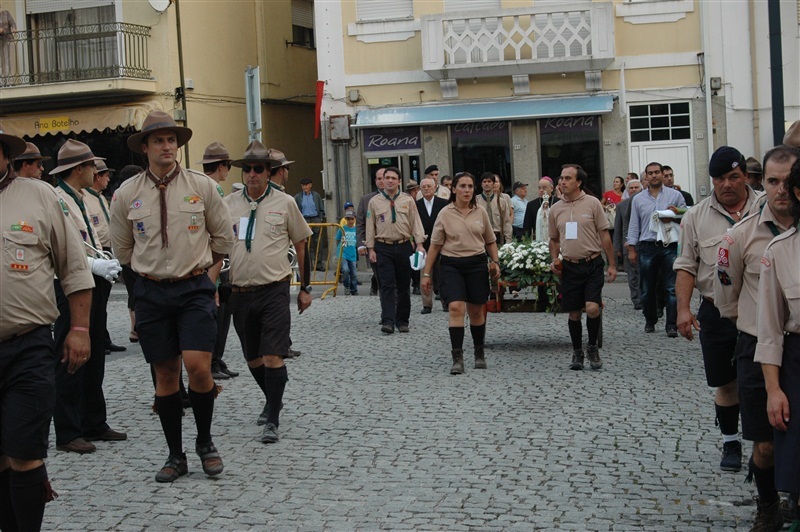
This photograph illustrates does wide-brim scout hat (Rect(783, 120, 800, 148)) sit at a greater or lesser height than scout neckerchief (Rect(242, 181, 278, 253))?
greater

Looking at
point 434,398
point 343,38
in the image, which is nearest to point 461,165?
point 343,38

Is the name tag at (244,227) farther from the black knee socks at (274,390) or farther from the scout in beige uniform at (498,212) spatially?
the scout in beige uniform at (498,212)

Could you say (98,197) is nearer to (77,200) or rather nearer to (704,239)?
(77,200)

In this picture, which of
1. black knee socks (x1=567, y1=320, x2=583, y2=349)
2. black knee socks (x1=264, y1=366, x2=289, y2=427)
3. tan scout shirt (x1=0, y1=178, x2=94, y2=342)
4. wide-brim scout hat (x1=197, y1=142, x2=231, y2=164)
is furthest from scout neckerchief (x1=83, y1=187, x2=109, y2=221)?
tan scout shirt (x1=0, y1=178, x2=94, y2=342)

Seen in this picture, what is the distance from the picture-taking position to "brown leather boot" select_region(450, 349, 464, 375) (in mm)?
11078

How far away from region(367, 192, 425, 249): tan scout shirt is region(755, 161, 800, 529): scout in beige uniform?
10.1 metres

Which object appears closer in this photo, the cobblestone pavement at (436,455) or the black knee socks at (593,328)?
the cobblestone pavement at (436,455)

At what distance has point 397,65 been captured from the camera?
26766mm

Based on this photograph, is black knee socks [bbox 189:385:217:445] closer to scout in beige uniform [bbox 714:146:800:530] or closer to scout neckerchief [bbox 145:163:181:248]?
scout neckerchief [bbox 145:163:181:248]

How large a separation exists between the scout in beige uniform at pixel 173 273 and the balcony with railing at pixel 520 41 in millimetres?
18832

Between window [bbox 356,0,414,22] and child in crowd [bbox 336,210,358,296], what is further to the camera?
window [bbox 356,0,414,22]

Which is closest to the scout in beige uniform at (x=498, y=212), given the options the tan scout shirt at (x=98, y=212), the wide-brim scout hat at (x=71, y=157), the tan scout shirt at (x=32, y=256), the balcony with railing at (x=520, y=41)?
the balcony with railing at (x=520, y=41)

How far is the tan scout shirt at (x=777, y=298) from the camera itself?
5.07 m

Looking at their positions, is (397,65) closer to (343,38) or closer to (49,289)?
(343,38)
